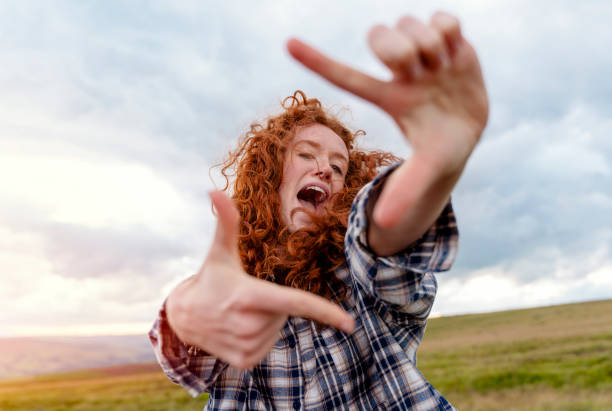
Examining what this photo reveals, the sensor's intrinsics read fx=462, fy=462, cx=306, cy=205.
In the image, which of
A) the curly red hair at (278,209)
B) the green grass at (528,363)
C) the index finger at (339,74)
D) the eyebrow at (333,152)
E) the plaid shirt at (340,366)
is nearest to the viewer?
the index finger at (339,74)

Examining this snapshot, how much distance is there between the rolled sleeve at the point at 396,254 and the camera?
171 cm

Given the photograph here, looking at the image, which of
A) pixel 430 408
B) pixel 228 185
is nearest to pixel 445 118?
pixel 430 408

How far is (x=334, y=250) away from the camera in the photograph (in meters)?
2.44

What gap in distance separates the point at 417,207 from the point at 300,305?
516mm

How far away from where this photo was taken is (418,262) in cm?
176

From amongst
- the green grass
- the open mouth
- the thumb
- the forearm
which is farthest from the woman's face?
the green grass

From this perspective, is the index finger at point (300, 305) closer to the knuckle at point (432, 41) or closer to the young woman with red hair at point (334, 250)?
the young woman with red hair at point (334, 250)

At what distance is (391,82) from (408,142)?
0.62 feet

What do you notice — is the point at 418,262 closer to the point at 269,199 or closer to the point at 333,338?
the point at 333,338

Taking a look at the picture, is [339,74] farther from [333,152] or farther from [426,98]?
[333,152]

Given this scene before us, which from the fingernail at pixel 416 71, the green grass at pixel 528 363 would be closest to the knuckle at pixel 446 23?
the fingernail at pixel 416 71

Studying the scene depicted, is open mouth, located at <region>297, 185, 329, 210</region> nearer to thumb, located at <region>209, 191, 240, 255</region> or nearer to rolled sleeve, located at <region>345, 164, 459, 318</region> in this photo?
rolled sleeve, located at <region>345, 164, 459, 318</region>

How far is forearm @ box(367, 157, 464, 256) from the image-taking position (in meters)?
1.38

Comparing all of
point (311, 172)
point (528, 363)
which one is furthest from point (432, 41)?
point (528, 363)
